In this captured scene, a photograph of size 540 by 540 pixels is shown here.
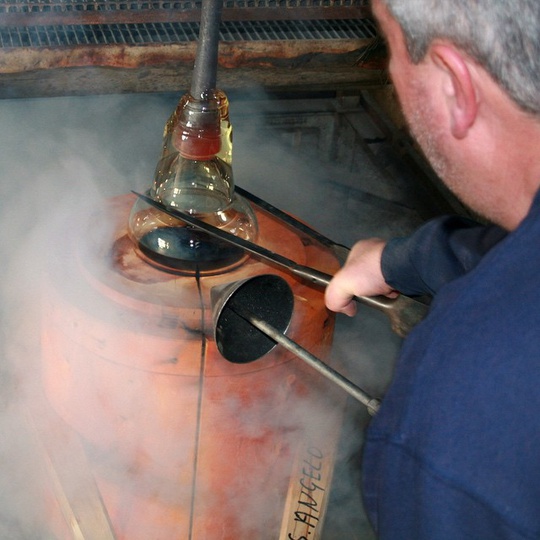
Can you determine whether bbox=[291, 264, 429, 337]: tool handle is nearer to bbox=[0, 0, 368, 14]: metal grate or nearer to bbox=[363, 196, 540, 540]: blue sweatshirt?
bbox=[363, 196, 540, 540]: blue sweatshirt

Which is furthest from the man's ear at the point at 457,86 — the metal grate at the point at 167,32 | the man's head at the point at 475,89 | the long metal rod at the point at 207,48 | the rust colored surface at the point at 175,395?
the metal grate at the point at 167,32

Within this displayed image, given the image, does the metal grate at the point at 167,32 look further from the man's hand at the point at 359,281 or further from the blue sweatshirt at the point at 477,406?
the blue sweatshirt at the point at 477,406

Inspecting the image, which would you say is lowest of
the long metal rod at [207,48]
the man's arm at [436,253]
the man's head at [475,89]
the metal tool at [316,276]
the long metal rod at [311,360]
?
the long metal rod at [311,360]

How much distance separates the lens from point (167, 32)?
2371 mm

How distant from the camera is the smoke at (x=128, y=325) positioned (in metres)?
1.81

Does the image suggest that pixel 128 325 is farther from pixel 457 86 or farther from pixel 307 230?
pixel 457 86

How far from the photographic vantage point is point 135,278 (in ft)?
6.01

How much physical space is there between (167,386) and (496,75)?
1.01 meters

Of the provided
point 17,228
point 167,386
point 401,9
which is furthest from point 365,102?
point 401,9

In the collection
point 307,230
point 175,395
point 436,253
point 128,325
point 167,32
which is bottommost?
point 175,395

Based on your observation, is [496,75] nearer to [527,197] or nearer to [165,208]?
[527,197]

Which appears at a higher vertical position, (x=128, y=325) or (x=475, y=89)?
(x=475, y=89)

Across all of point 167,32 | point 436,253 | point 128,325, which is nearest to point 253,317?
point 128,325

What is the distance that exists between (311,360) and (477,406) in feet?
2.05
